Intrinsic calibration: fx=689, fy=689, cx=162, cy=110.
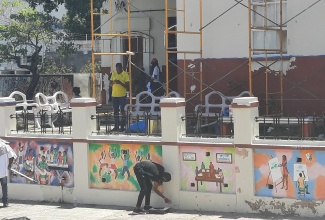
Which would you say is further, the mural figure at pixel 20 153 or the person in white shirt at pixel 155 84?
the person in white shirt at pixel 155 84

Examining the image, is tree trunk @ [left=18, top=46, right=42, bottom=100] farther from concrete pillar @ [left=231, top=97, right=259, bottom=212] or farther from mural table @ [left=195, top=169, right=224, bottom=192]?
concrete pillar @ [left=231, top=97, right=259, bottom=212]

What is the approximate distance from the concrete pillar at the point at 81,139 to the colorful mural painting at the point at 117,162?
138 millimetres

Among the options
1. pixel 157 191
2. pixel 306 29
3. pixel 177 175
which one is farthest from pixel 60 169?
pixel 306 29

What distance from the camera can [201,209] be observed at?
12523 millimetres

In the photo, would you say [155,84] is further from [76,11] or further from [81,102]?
[76,11]

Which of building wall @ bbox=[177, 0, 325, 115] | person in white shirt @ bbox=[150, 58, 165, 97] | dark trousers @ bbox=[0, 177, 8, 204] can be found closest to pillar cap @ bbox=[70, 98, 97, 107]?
dark trousers @ bbox=[0, 177, 8, 204]

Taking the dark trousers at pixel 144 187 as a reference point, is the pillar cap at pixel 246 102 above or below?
above

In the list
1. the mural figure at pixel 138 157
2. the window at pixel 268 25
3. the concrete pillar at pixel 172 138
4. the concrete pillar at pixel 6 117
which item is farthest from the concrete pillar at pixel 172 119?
the window at pixel 268 25

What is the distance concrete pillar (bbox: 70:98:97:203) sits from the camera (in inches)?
536

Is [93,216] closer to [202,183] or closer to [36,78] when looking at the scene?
[202,183]

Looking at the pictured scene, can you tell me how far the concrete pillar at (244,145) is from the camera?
11.9 meters

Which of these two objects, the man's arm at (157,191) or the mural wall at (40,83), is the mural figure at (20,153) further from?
the mural wall at (40,83)

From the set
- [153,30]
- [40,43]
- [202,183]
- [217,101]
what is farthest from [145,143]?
[40,43]

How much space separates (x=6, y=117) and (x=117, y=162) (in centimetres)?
290
